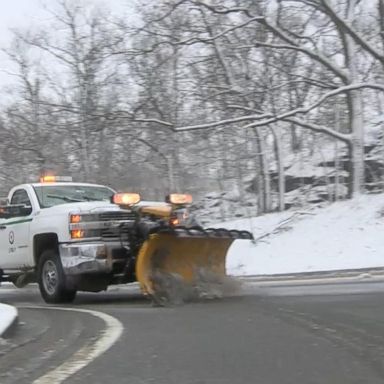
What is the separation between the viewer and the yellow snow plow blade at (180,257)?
33.5ft

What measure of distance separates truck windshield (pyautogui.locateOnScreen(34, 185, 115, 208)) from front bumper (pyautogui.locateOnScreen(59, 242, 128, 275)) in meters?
1.28

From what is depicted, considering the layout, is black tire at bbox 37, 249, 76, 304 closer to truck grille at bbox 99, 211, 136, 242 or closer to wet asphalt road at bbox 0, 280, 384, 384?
wet asphalt road at bbox 0, 280, 384, 384

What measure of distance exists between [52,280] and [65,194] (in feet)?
5.28

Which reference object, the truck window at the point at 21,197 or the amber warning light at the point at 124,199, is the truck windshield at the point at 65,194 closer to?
the truck window at the point at 21,197

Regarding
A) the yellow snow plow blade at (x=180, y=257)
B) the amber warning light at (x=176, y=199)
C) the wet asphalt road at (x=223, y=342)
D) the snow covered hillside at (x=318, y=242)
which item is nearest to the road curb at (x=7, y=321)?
the wet asphalt road at (x=223, y=342)

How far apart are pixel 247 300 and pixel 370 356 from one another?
4.46m

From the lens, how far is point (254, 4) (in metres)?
19.9

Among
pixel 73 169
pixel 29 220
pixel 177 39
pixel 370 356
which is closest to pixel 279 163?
pixel 177 39

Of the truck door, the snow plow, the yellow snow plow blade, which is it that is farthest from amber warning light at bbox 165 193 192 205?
the truck door

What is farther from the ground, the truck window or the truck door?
the truck window

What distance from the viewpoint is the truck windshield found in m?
12.0

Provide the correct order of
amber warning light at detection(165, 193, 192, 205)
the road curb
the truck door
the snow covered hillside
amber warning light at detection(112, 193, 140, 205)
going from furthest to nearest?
the snow covered hillside
the truck door
amber warning light at detection(165, 193, 192, 205)
amber warning light at detection(112, 193, 140, 205)
the road curb

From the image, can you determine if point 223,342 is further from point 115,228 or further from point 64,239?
point 64,239

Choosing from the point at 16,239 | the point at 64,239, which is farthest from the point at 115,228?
the point at 16,239
